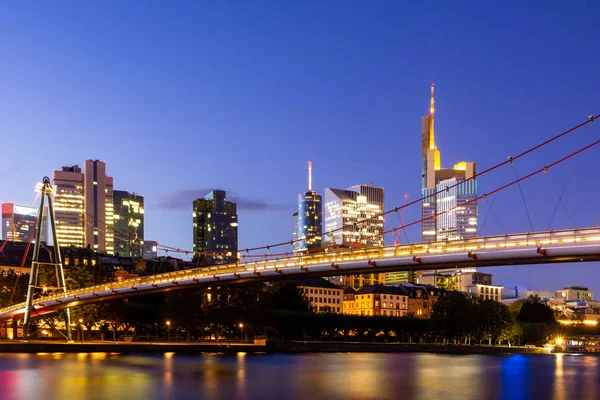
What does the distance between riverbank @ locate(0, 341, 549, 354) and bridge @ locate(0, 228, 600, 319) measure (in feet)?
19.8

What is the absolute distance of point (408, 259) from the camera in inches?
1880

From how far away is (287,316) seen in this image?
326ft

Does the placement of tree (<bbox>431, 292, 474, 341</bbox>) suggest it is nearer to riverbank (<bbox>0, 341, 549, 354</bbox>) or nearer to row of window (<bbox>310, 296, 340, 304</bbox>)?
riverbank (<bbox>0, 341, 549, 354</bbox>)

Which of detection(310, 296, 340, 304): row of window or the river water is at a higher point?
detection(310, 296, 340, 304): row of window

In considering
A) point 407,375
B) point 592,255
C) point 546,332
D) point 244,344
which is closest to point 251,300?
point 244,344

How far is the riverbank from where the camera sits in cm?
7069

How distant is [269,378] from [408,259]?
13.7m

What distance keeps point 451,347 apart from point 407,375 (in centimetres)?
4309

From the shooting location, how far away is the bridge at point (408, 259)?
4041 cm

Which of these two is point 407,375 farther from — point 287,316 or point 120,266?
point 120,266

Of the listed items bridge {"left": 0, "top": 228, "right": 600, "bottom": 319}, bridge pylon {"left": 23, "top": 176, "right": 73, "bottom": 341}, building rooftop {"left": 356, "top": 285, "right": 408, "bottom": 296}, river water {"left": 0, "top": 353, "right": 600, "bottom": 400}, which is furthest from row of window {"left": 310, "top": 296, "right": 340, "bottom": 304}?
bridge {"left": 0, "top": 228, "right": 600, "bottom": 319}

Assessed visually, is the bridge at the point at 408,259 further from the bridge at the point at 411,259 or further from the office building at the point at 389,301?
the office building at the point at 389,301

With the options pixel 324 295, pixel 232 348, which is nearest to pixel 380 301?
pixel 324 295

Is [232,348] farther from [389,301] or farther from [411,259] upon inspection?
[389,301]
